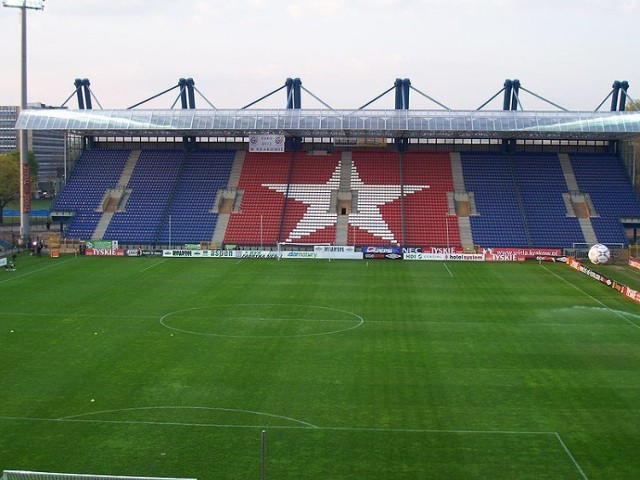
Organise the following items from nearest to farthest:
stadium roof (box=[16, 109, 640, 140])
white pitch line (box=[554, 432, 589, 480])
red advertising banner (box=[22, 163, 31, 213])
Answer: white pitch line (box=[554, 432, 589, 480]) < red advertising banner (box=[22, 163, 31, 213]) < stadium roof (box=[16, 109, 640, 140])

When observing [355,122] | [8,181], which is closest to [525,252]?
[355,122]

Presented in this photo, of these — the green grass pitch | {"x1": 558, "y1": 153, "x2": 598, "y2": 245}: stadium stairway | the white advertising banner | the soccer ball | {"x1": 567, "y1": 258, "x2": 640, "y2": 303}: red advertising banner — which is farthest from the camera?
the white advertising banner

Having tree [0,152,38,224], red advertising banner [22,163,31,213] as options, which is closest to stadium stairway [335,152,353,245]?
red advertising banner [22,163,31,213]

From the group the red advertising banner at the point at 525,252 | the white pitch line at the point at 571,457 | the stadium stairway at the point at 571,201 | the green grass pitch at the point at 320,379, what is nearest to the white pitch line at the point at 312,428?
the green grass pitch at the point at 320,379

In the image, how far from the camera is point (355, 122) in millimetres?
81188

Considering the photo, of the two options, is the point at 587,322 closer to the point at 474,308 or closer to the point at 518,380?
the point at 474,308

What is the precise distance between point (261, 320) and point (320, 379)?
1221 cm

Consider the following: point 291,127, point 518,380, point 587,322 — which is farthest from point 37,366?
point 291,127

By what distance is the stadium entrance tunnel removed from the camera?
139ft

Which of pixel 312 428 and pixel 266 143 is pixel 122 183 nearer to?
pixel 266 143

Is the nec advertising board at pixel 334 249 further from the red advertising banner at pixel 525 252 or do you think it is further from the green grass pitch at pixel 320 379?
the green grass pitch at pixel 320 379

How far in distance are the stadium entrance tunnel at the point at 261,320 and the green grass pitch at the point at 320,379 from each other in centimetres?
18

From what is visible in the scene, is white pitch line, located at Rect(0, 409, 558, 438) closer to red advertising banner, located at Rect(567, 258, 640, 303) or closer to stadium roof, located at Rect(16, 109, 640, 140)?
red advertising banner, located at Rect(567, 258, 640, 303)

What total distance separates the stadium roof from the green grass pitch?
26290 millimetres
